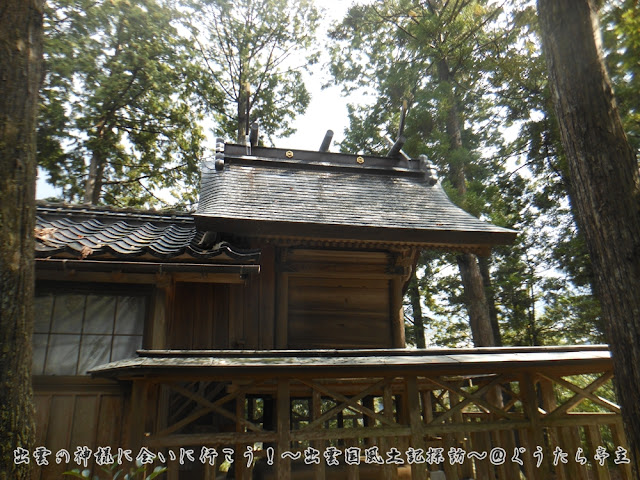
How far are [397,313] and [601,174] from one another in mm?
3858

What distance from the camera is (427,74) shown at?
15.2m

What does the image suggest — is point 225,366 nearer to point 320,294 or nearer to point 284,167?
point 320,294

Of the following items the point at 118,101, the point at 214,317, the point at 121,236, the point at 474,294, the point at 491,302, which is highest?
the point at 118,101

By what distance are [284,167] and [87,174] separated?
34.6 ft

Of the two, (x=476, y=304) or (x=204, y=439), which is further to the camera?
(x=476, y=304)

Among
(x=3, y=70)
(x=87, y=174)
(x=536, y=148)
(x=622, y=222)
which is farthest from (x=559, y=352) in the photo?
(x=87, y=174)

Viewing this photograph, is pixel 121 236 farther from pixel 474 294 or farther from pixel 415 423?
pixel 474 294

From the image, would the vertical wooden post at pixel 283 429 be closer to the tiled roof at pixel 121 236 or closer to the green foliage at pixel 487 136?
the tiled roof at pixel 121 236

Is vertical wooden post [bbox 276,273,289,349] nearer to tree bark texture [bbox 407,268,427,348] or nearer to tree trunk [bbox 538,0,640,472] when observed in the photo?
tree trunk [bbox 538,0,640,472]

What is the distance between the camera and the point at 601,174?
3.69 m

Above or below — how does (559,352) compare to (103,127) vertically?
below

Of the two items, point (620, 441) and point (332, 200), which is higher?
point (332, 200)

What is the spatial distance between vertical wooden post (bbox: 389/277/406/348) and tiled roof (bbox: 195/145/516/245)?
38.1 inches

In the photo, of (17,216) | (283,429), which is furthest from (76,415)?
(17,216)
